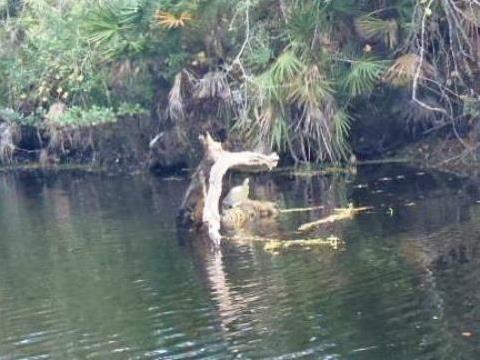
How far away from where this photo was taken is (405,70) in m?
21.2

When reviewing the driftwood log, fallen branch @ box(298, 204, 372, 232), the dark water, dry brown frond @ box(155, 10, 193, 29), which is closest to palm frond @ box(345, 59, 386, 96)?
the dark water

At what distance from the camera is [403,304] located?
11523 millimetres

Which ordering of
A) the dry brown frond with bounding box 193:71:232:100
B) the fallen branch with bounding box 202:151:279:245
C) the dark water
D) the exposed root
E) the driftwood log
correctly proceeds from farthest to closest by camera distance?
1. the exposed root
2. the dry brown frond with bounding box 193:71:232:100
3. the driftwood log
4. the fallen branch with bounding box 202:151:279:245
5. the dark water

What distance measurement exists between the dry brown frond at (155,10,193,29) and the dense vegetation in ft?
0.10

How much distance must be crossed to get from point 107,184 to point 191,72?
3687 mm

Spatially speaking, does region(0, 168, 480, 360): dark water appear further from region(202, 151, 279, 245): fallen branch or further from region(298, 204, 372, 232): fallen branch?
region(202, 151, 279, 245): fallen branch

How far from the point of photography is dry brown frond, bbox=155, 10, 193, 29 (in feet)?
76.9

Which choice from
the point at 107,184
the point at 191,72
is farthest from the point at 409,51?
the point at 107,184

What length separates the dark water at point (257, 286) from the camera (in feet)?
34.7

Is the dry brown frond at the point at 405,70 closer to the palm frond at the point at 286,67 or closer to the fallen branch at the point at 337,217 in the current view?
A: the palm frond at the point at 286,67

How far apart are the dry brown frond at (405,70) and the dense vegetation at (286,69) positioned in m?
0.03

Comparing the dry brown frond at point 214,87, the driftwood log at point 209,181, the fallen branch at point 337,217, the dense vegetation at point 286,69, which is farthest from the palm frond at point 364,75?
the driftwood log at point 209,181

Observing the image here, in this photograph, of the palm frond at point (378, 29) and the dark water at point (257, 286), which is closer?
the dark water at point (257, 286)

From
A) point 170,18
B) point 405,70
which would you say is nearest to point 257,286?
point 405,70
